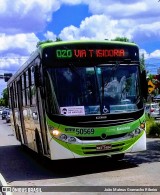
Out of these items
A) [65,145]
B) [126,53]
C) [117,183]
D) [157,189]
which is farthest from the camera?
[126,53]

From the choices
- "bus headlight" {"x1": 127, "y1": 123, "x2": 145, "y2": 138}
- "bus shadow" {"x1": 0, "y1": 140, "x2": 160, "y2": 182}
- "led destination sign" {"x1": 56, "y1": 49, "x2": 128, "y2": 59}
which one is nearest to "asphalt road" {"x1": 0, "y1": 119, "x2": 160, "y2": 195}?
"bus shadow" {"x1": 0, "y1": 140, "x2": 160, "y2": 182}

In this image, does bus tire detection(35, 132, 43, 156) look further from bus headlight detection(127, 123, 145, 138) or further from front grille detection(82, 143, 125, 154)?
bus headlight detection(127, 123, 145, 138)

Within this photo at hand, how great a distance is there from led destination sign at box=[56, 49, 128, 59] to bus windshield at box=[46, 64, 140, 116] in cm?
30

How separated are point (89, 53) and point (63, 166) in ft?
11.3

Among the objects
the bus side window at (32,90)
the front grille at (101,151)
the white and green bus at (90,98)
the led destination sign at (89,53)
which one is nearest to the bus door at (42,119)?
the white and green bus at (90,98)

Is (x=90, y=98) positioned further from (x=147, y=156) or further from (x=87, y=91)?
(x=147, y=156)

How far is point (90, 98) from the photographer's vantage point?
11922mm

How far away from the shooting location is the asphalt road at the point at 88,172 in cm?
1030

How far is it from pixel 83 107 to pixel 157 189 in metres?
3.39

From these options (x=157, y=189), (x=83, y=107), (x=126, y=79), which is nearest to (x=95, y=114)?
(x=83, y=107)

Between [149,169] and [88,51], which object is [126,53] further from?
[149,169]

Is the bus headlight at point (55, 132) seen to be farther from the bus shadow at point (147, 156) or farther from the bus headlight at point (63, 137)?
the bus shadow at point (147, 156)

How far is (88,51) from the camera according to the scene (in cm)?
1238

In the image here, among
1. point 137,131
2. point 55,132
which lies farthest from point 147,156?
point 55,132
